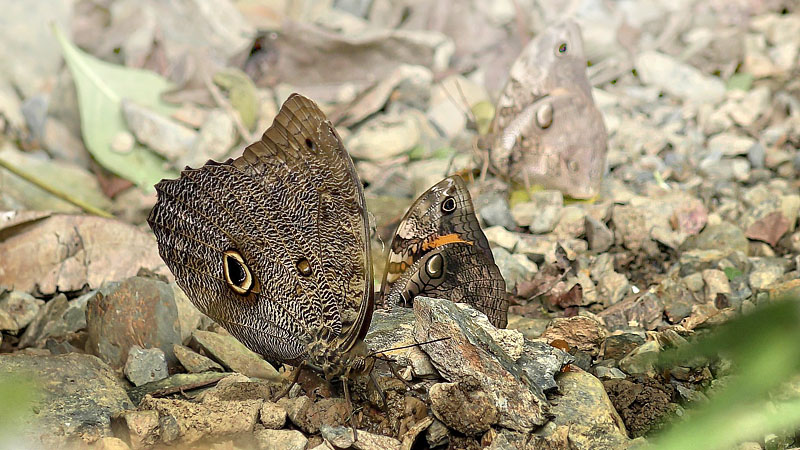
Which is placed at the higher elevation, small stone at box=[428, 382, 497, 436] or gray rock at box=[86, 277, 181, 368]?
gray rock at box=[86, 277, 181, 368]

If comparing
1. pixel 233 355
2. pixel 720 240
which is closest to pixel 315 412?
pixel 233 355

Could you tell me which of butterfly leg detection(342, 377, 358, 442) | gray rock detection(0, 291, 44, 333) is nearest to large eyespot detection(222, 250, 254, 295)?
butterfly leg detection(342, 377, 358, 442)

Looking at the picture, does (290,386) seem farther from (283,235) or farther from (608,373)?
(608,373)

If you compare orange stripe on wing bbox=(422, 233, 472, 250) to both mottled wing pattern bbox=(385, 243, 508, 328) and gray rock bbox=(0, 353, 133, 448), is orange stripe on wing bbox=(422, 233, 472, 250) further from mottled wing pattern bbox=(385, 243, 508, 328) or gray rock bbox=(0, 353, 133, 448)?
gray rock bbox=(0, 353, 133, 448)

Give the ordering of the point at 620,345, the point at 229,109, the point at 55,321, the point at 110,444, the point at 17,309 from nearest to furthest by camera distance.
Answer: the point at 110,444 → the point at 620,345 → the point at 55,321 → the point at 17,309 → the point at 229,109

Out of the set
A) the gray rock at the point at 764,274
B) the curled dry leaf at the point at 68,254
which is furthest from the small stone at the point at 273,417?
the gray rock at the point at 764,274

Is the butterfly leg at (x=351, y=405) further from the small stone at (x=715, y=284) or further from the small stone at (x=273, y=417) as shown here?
the small stone at (x=715, y=284)
